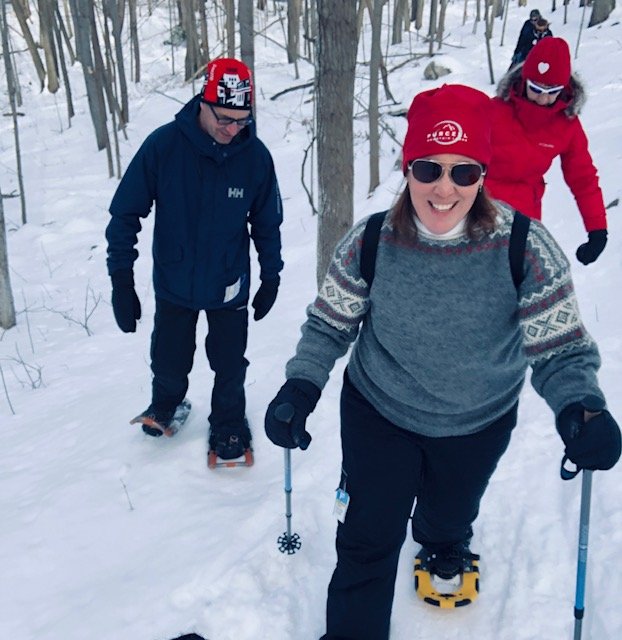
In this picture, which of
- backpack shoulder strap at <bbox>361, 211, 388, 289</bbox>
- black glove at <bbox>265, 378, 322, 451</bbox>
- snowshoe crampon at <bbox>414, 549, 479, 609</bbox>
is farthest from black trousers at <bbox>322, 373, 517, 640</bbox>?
backpack shoulder strap at <bbox>361, 211, 388, 289</bbox>

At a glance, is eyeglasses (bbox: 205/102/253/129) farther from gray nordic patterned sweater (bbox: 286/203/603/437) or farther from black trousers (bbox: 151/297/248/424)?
gray nordic patterned sweater (bbox: 286/203/603/437)

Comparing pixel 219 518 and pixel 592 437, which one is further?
pixel 219 518

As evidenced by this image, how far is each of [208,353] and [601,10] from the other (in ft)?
65.2

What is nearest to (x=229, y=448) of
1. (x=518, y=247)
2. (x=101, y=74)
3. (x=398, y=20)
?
(x=518, y=247)

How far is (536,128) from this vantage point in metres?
3.36

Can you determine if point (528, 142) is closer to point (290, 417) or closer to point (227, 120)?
point (227, 120)

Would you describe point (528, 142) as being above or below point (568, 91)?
below

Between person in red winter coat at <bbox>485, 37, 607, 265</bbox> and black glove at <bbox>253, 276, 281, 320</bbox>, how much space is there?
A: 133cm

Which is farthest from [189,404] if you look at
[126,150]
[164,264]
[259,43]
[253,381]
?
[259,43]

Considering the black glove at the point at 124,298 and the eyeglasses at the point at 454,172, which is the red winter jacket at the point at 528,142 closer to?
the eyeglasses at the point at 454,172

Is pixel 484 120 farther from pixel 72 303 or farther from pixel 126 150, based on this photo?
pixel 126 150

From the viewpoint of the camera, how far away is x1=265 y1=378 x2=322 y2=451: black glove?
6.63ft

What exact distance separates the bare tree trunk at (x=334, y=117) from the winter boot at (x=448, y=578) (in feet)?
8.64

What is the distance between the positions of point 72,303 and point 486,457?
8.46m
